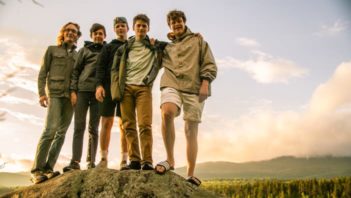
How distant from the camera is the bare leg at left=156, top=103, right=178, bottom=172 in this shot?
5.13 m

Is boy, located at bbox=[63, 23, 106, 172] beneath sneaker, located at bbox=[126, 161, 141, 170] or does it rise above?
above

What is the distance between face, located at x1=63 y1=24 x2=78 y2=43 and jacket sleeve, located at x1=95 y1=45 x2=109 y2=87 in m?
0.80

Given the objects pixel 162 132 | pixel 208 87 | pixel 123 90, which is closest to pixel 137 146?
pixel 162 132

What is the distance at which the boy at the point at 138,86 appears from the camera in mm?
5164

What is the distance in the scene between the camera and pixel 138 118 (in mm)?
5207

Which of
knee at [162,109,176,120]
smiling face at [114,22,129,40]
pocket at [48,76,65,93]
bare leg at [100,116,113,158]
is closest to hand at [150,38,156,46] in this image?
smiling face at [114,22,129,40]

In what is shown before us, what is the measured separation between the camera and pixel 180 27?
5.65 m

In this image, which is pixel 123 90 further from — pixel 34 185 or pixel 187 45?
pixel 34 185

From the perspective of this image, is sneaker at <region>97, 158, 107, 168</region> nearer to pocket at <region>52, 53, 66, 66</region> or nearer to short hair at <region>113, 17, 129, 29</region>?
pocket at <region>52, 53, 66, 66</region>

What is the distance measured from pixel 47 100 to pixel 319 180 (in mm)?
17051

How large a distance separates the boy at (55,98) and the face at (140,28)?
59.3 inches

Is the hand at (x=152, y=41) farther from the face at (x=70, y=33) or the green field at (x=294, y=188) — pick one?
the green field at (x=294, y=188)

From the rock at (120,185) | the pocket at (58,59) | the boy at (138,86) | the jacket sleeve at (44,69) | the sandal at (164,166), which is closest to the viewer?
the rock at (120,185)

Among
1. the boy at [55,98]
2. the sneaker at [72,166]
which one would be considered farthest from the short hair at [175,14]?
the sneaker at [72,166]
